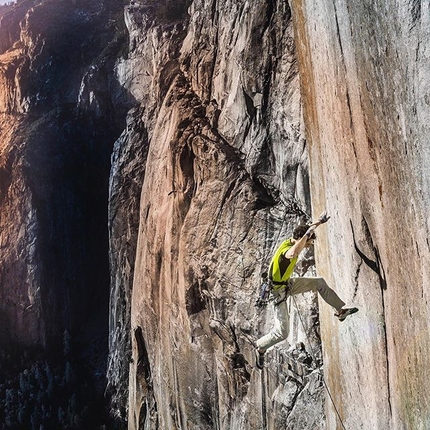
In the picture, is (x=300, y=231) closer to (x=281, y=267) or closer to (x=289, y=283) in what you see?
(x=281, y=267)

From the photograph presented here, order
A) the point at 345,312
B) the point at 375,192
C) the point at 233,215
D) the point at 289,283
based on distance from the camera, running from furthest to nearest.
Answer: the point at 233,215
the point at 289,283
the point at 345,312
the point at 375,192

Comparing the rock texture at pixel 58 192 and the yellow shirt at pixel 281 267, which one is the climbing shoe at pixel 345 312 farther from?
the rock texture at pixel 58 192

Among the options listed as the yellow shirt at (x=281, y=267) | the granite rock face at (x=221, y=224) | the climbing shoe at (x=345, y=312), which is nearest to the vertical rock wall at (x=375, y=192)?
the climbing shoe at (x=345, y=312)

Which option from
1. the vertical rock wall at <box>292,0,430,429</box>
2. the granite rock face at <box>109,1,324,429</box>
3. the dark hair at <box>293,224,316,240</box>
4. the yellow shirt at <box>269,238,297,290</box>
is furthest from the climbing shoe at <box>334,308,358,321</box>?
the granite rock face at <box>109,1,324,429</box>

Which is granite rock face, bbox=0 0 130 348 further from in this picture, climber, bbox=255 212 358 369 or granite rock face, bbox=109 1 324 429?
climber, bbox=255 212 358 369

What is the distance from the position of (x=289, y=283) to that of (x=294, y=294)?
274 mm

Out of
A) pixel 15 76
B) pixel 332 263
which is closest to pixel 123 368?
pixel 332 263

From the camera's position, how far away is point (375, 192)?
21.2 feet

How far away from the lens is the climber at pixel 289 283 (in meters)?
7.56

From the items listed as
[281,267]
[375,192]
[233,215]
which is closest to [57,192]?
[233,215]

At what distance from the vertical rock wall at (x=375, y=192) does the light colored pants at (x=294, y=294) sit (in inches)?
13.0

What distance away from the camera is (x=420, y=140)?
507cm

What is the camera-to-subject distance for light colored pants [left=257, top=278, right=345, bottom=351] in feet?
25.6

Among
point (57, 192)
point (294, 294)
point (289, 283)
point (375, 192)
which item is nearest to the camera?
point (375, 192)
